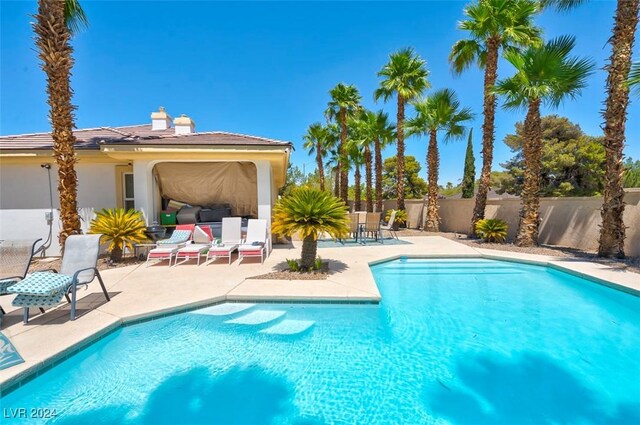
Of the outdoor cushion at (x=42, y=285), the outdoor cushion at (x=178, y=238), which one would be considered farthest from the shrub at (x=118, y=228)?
the outdoor cushion at (x=42, y=285)

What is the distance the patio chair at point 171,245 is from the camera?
760 cm

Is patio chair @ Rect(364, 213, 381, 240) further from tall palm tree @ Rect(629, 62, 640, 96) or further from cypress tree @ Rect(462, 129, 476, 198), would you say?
cypress tree @ Rect(462, 129, 476, 198)

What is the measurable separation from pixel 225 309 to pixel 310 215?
2652 mm

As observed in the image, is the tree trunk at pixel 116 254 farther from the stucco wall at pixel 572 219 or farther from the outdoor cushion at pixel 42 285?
the stucco wall at pixel 572 219

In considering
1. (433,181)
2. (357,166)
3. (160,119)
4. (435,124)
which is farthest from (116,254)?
(357,166)

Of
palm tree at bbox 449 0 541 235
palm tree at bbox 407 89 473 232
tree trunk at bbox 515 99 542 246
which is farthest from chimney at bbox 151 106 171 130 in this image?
tree trunk at bbox 515 99 542 246

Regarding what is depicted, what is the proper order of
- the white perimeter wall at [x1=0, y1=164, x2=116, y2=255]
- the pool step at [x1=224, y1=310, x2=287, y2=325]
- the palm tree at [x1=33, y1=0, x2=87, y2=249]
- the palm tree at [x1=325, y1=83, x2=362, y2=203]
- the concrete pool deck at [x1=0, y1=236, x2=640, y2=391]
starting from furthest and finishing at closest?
the palm tree at [x1=325, y1=83, x2=362, y2=203], the white perimeter wall at [x1=0, y1=164, x2=116, y2=255], the palm tree at [x1=33, y1=0, x2=87, y2=249], the pool step at [x1=224, y1=310, x2=287, y2=325], the concrete pool deck at [x1=0, y1=236, x2=640, y2=391]

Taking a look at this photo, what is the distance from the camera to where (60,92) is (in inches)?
295

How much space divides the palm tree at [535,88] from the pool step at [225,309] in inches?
409

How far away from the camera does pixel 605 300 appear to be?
559cm

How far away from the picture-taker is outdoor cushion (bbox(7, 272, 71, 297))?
383cm

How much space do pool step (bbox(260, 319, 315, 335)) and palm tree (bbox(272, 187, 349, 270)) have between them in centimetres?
210

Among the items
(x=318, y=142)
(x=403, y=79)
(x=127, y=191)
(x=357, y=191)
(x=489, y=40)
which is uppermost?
(x=403, y=79)

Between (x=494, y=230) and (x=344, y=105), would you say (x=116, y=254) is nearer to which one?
(x=494, y=230)
